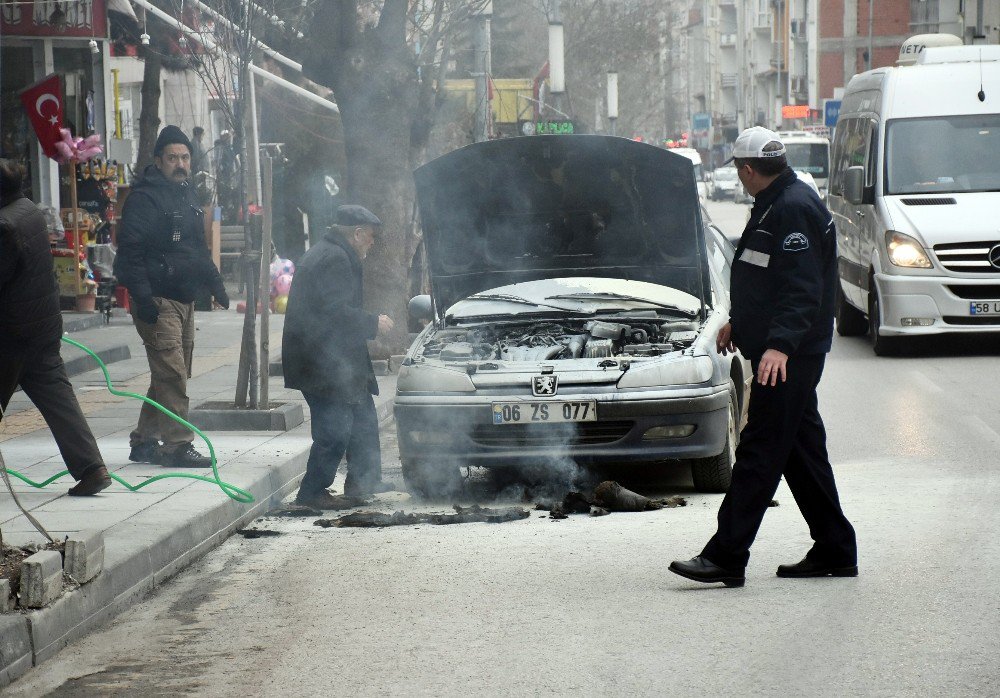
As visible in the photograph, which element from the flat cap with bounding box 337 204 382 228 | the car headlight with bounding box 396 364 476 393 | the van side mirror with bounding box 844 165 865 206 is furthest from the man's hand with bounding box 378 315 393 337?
the van side mirror with bounding box 844 165 865 206

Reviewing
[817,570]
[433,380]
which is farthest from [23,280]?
[817,570]

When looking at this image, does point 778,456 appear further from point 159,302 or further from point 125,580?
point 159,302

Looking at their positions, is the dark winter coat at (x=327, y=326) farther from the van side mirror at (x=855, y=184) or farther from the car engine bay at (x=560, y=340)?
the van side mirror at (x=855, y=184)

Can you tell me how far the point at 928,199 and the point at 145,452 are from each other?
826 cm

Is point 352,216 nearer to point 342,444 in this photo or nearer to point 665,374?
point 342,444

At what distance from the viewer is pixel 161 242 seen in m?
8.66

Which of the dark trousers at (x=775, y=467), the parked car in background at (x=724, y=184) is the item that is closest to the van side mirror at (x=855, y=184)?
the dark trousers at (x=775, y=467)

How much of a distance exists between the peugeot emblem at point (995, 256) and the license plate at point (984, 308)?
0.33 metres

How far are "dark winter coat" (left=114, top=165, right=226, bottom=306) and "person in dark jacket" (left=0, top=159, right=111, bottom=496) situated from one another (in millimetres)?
1099

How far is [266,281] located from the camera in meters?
10.9

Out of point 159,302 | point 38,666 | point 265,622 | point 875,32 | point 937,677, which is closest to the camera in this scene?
point 937,677

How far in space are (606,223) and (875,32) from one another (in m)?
69.5

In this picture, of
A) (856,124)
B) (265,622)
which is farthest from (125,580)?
(856,124)

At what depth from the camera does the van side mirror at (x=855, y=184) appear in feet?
46.2
